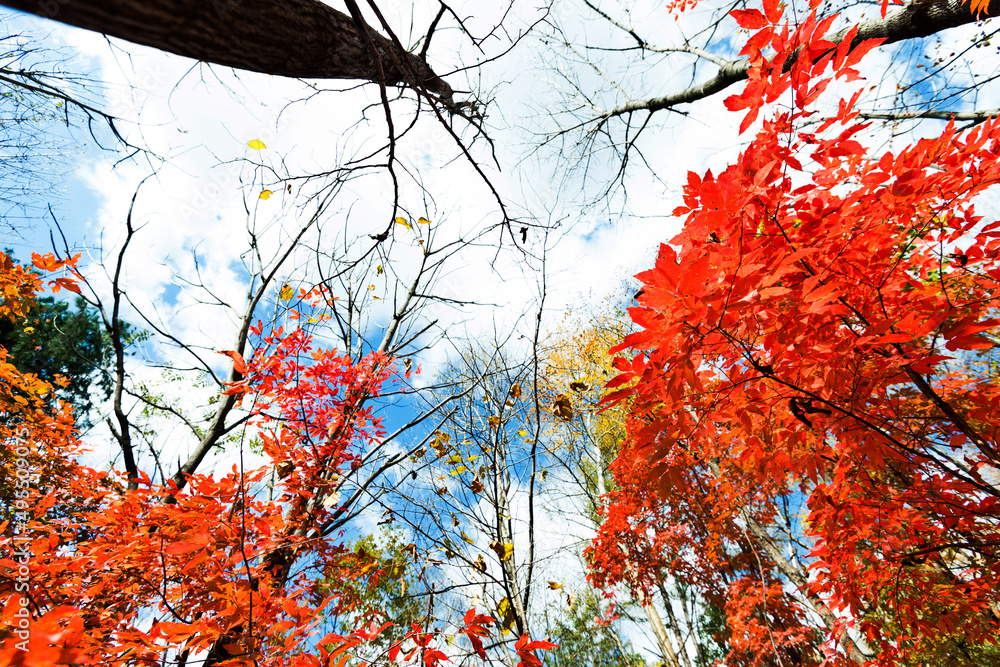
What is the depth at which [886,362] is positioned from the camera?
1488mm

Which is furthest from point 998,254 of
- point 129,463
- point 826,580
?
point 129,463

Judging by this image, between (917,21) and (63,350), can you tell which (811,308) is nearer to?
(917,21)

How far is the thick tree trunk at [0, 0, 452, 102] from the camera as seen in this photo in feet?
2.23

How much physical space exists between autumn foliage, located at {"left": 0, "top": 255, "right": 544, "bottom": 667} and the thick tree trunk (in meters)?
1.48

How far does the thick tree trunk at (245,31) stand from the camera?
0.68m

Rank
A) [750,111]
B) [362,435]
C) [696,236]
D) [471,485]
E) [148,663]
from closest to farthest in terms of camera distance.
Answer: [696,236] → [750,111] → [148,663] → [471,485] → [362,435]

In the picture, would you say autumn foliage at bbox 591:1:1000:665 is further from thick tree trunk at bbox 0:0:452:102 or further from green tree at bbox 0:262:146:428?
green tree at bbox 0:262:146:428

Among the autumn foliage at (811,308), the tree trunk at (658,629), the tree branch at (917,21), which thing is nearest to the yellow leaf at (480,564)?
the autumn foliage at (811,308)

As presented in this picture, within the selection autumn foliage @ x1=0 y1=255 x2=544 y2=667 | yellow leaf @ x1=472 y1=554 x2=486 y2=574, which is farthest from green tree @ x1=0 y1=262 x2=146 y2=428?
yellow leaf @ x1=472 y1=554 x2=486 y2=574

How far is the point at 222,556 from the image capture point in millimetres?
2340

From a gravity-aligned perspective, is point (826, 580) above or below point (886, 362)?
below

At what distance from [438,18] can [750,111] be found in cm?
126

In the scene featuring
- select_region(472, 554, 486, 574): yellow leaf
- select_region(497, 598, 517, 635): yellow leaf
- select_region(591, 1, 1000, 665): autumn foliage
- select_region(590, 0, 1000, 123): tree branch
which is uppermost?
select_region(590, 0, 1000, 123): tree branch

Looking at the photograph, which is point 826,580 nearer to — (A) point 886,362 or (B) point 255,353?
(A) point 886,362
